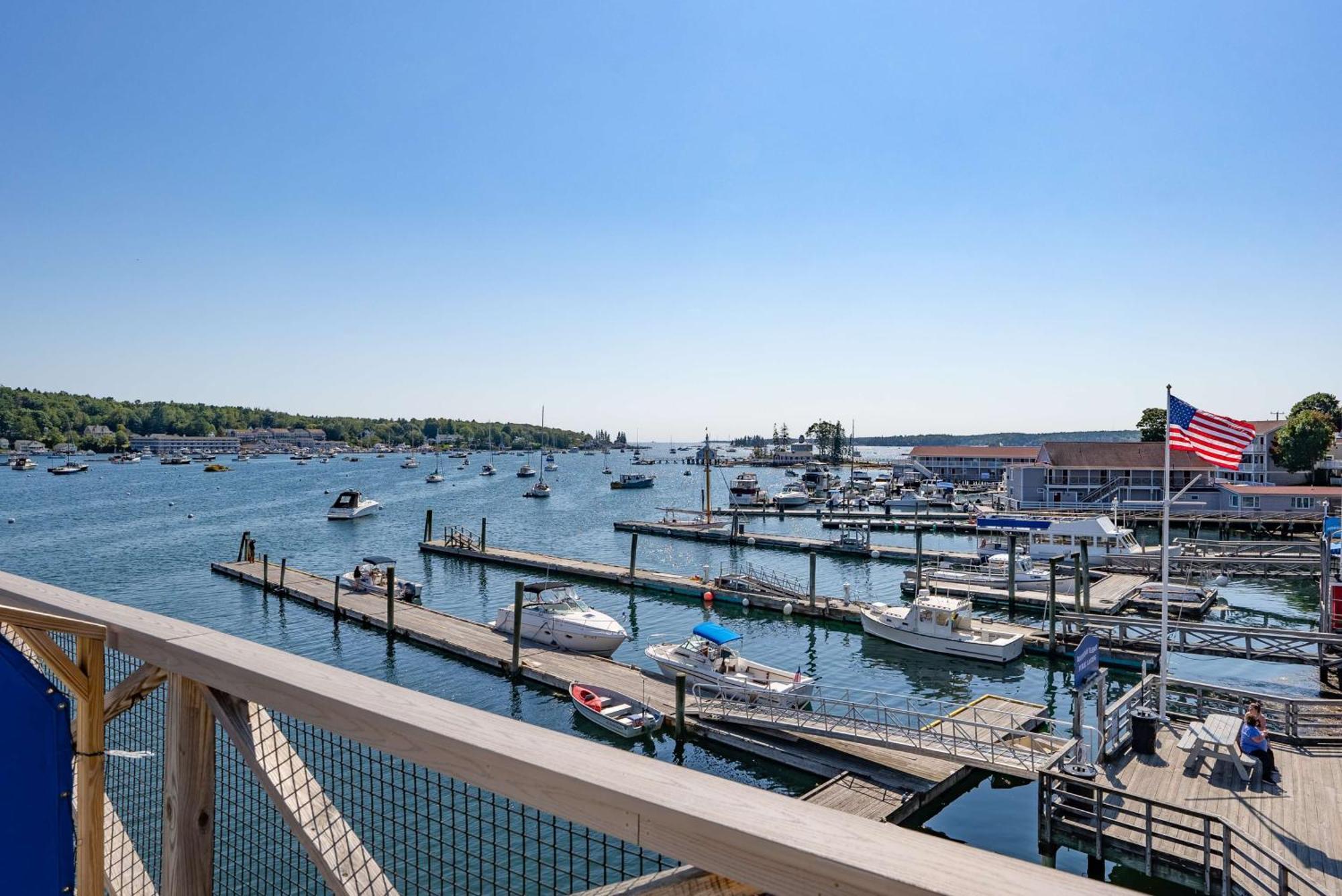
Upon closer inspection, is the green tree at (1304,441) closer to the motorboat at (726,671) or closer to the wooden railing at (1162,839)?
the motorboat at (726,671)

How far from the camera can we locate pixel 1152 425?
92.2 m

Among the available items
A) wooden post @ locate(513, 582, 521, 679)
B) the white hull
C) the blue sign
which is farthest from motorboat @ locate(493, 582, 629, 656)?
the blue sign

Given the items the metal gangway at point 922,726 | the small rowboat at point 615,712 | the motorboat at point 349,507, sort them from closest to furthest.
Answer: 1. the metal gangway at point 922,726
2. the small rowboat at point 615,712
3. the motorboat at point 349,507

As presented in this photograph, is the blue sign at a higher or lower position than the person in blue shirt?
higher

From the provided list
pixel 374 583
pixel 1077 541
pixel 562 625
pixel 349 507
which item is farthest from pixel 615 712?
pixel 349 507

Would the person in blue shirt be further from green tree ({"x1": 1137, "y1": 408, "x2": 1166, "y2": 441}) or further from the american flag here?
green tree ({"x1": 1137, "y1": 408, "x2": 1166, "y2": 441})

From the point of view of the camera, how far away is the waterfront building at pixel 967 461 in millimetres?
97875

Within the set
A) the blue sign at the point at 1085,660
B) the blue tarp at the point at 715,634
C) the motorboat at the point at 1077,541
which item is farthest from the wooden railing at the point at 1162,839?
the motorboat at the point at 1077,541

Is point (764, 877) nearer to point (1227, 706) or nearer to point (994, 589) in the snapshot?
point (1227, 706)

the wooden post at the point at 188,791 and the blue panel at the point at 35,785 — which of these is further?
the wooden post at the point at 188,791

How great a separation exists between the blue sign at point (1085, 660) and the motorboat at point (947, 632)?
12.2 meters

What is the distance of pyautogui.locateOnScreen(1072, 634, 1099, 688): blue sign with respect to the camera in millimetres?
14609

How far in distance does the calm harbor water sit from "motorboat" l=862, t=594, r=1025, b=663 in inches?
18.9

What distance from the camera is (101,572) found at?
1709 inches
